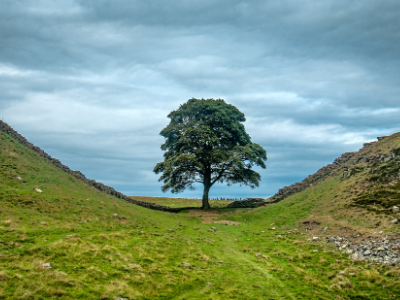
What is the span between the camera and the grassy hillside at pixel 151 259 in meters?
12.4

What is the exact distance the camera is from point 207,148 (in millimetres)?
44844

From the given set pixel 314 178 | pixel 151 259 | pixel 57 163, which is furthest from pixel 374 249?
pixel 57 163

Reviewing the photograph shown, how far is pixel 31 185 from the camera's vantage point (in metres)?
28.9

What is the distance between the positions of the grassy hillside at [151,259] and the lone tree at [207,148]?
13.9 meters

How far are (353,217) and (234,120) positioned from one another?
26.0m

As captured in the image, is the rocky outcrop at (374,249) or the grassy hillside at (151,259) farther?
the rocky outcrop at (374,249)

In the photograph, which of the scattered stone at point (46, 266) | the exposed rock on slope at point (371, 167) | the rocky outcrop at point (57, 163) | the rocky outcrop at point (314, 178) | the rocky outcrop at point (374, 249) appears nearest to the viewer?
the scattered stone at point (46, 266)

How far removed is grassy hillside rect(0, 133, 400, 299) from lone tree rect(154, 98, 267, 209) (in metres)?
13.9

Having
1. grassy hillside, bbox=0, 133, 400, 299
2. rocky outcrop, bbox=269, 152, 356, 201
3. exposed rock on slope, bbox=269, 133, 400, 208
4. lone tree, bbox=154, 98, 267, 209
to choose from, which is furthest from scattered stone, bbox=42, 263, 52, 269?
rocky outcrop, bbox=269, 152, 356, 201

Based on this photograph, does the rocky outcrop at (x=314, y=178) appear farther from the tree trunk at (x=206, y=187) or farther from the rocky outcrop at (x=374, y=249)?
the rocky outcrop at (x=374, y=249)

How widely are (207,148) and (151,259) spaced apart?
29.4 metres

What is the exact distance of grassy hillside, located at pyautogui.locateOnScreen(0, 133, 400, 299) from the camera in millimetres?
12430

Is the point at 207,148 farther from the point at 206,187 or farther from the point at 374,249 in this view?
the point at 374,249

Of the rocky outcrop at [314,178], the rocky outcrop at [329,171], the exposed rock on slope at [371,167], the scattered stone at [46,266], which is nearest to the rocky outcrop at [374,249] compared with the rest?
the exposed rock on slope at [371,167]
